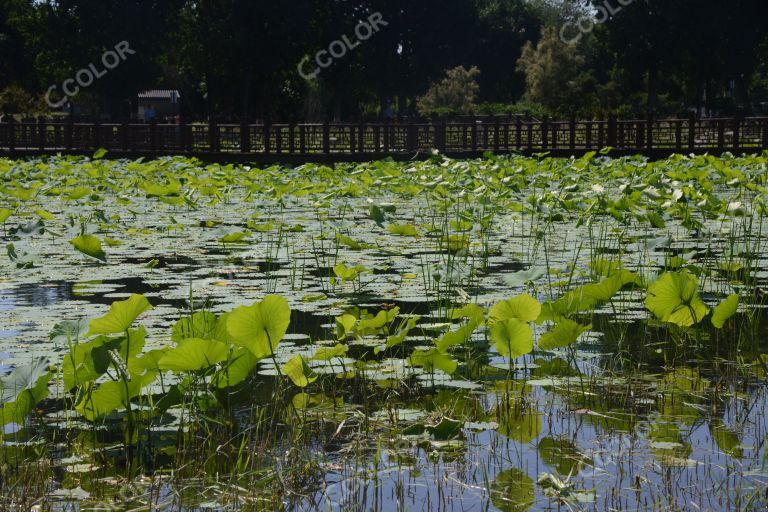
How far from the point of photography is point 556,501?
227cm

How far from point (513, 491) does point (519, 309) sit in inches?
34.3

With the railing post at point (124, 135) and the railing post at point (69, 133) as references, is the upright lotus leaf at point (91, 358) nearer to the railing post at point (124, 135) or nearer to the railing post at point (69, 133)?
the railing post at point (124, 135)

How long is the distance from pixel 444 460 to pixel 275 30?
3525 cm

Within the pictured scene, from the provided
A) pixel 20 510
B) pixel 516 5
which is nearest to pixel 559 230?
pixel 20 510

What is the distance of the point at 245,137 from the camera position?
22125mm

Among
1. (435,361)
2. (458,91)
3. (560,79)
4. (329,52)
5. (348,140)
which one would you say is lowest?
(435,361)

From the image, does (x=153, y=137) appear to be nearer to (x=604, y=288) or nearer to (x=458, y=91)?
(x=604, y=288)

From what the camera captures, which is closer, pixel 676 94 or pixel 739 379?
pixel 739 379

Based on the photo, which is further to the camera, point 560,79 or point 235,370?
point 560,79

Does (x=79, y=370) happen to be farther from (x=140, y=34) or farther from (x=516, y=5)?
(x=516, y=5)

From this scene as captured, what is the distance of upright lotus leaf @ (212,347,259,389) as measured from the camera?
111 inches

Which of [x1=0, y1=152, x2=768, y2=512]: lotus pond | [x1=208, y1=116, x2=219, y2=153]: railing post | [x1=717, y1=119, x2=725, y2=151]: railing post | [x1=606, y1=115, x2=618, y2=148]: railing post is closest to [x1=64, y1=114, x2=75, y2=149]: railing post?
[x1=208, y1=116, x2=219, y2=153]: railing post

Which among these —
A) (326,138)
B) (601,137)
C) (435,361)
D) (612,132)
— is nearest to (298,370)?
(435,361)

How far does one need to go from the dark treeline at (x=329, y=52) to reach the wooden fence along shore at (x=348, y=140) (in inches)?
318
